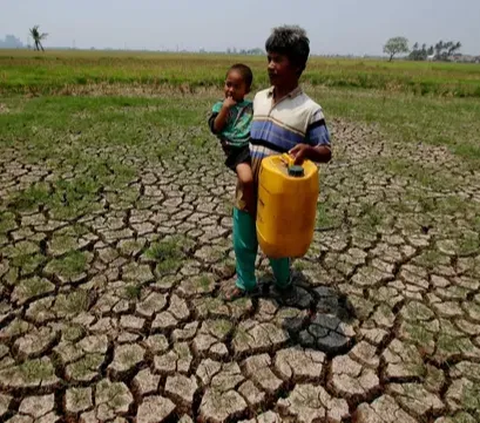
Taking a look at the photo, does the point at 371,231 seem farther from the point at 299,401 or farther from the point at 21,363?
the point at 21,363

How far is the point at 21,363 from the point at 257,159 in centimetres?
A: 157

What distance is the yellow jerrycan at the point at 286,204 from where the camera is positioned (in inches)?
68.1

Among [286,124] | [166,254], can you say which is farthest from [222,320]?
[286,124]

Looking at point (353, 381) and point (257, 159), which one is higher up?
point (257, 159)

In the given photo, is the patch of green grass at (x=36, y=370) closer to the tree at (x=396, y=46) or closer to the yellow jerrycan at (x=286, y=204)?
the yellow jerrycan at (x=286, y=204)

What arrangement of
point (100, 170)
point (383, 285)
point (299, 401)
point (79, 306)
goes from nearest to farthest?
point (299, 401) → point (79, 306) → point (383, 285) → point (100, 170)

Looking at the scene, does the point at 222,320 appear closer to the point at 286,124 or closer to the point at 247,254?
the point at 247,254

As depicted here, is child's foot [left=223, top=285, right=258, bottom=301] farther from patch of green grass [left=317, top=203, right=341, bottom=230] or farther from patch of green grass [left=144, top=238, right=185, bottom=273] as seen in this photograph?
patch of green grass [left=317, top=203, right=341, bottom=230]

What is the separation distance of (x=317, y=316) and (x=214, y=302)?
64 centimetres

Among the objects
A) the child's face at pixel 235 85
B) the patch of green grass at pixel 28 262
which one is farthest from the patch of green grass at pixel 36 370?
the child's face at pixel 235 85

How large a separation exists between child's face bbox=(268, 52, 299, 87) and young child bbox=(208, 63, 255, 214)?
11cm

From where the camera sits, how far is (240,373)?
6.55 feet

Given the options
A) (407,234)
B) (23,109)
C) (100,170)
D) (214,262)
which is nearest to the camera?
(214,262)

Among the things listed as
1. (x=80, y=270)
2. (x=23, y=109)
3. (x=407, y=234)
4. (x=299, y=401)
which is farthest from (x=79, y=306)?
(x=23, y=109)
